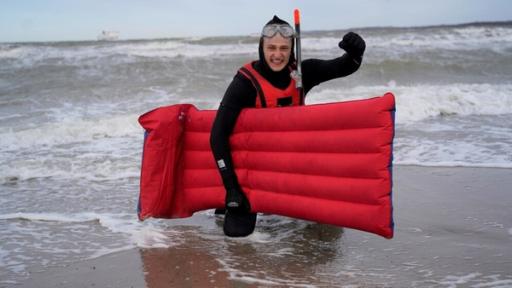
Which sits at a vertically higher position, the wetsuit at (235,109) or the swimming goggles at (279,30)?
the swimming goggles at (279,30)

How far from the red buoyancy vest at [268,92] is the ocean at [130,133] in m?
0.93

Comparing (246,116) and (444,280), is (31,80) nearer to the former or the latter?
(246,116)

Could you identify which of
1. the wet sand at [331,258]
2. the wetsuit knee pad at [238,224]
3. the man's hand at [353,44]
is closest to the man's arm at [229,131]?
the wetsuit knee pad at [238,224]

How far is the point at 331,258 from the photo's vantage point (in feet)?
10.5

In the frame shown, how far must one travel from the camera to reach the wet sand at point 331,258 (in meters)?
2.88

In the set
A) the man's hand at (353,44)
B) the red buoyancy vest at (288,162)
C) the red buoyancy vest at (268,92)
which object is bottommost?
the red buoyancy vest at (288,162)

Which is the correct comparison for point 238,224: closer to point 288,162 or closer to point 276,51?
point 288,162

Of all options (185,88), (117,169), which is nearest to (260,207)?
(117,169)

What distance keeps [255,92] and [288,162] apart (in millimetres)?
566

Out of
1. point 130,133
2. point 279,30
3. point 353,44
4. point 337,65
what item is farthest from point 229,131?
point 130,133

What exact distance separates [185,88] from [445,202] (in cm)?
937

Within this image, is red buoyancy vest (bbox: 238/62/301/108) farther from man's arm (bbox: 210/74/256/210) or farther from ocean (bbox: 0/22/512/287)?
ocean (bbox: 0/22/512/287)

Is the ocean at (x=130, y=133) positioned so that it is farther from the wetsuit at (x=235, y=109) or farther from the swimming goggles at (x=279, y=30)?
the swimming goggles at (x=279, y=30)

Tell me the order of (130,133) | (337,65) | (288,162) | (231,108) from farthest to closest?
(130,133), (337,65), (231,108), (288,162)
